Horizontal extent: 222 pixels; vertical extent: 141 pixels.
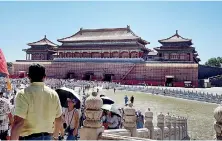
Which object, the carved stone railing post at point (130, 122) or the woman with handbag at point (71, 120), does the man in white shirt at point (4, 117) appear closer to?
the woman with handbag at point (71, 120)

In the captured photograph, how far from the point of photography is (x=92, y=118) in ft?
20.5

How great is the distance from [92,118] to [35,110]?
2654 mm

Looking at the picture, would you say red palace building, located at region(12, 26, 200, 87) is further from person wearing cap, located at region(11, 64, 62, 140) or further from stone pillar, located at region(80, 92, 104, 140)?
person wearing cap, located at region(11, 64, 62, 140)

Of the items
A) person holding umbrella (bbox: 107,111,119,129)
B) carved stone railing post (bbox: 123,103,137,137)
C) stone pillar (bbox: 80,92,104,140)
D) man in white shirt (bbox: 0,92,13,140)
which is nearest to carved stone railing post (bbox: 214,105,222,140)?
stone pillar (bbox: 80,92,104,140)

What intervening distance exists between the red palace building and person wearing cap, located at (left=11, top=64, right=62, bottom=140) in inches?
1716

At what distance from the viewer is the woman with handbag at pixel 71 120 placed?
6301 mm

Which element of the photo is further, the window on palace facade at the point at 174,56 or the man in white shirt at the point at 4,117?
the window on palace facade at the point at 174,56

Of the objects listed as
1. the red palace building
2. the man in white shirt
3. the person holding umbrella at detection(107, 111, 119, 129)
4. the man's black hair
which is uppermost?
the red palace building

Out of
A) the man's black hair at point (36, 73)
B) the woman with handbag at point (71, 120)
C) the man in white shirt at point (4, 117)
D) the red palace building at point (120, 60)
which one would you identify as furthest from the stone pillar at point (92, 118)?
the red palace building at point (120, 60)

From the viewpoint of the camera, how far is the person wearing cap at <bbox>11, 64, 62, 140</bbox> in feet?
11.8

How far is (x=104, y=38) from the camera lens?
5719cm

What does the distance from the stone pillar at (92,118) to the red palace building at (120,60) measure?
135 ft

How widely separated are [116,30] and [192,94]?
95.8ft

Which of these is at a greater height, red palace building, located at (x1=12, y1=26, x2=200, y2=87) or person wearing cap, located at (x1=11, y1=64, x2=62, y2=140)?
red palace building, located at (x1=12, y1=26, x2=200, y2=87)
